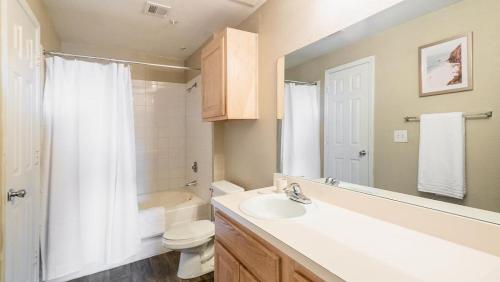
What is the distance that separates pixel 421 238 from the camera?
0.88m

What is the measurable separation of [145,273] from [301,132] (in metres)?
1.85

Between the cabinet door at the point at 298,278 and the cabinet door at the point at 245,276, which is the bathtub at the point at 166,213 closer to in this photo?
the cabinet door at the point at 245,276

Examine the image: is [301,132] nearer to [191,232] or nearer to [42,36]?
[191,232]

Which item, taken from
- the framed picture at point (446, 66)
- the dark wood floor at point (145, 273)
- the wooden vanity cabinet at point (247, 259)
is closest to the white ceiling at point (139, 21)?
the framed picture at point (446, 66)

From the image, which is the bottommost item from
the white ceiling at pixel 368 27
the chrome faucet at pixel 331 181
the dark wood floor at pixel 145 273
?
the dark wood floor at pixel 145 273

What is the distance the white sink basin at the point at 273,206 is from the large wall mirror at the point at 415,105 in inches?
9.4

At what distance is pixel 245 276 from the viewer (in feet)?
3.63

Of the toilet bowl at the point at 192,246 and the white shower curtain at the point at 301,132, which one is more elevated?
the white shower curtain at the point at 301,132

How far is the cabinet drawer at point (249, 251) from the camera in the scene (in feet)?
3.07

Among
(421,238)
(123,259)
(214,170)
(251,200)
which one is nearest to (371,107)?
(421,238)

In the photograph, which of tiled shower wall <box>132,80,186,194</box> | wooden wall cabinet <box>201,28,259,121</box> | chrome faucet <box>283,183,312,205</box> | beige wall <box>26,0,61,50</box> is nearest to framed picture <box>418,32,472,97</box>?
chrome faucet <box>283,183,312,205</box>

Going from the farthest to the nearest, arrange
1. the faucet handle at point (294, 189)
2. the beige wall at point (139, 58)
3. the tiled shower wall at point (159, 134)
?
the tiled shower wall at point (159, 134) → the beige wall at point (139, 58) → the faucet handle at point (294, 189)

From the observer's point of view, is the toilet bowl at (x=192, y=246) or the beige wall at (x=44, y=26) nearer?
the beige wall at (x=44, y=26)

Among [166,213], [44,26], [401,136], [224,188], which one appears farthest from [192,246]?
[44,26]
